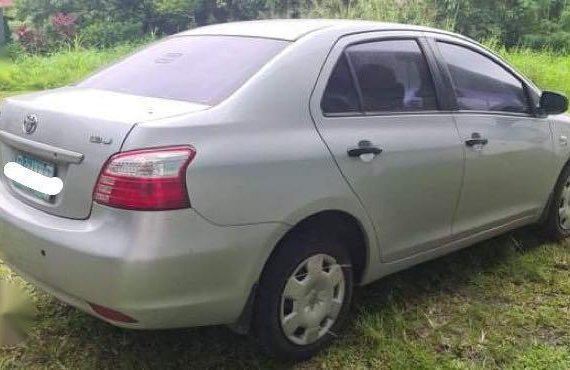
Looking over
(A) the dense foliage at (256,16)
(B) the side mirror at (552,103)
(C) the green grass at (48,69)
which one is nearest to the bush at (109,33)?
(A) the dense foliage at (256,16)

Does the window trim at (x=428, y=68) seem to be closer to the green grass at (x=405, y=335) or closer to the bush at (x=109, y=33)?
the green grass at (x=405, y=335)

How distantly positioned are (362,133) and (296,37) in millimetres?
542

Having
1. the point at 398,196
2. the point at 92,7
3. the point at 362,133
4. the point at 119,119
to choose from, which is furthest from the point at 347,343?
the point at 92,7

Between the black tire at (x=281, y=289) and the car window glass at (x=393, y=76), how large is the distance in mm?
714

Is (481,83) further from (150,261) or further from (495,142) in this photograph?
(150,261)

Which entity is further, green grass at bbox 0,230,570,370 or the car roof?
the car roof

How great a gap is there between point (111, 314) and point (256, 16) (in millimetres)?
17780

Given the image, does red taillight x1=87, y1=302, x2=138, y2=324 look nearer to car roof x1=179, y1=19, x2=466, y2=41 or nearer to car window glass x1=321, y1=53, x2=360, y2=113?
car window glass x1=321, y1=53, x2=360, y2=113

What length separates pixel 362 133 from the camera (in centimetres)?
301

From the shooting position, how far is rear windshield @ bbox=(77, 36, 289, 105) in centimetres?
282

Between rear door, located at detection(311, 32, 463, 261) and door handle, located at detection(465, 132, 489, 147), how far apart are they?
0.31 feet

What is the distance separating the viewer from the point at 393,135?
124 inches

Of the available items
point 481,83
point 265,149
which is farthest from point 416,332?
point 481,83

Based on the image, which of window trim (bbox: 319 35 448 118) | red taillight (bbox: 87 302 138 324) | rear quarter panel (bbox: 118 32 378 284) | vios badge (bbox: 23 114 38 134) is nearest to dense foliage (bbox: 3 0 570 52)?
window trim (bbox: 319 35 448 118)
